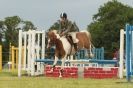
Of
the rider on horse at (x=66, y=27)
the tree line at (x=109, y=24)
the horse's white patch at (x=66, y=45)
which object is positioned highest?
the tree line at (x=109, y=24)

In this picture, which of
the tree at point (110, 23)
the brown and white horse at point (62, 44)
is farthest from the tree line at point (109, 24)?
the brown and white horse at point (62, 44)

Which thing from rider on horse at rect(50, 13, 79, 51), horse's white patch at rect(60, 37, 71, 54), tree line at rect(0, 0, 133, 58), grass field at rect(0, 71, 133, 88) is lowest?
grass field at rect(0, 71, 133, 88)

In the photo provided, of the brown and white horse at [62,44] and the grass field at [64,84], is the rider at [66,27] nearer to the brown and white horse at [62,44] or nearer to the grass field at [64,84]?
the brown and white horse at [62,44]

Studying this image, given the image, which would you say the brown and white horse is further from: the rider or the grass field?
the grass field

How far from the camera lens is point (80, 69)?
24.3 metres

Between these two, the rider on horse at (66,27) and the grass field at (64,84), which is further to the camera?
the rider on horse at (66,27)

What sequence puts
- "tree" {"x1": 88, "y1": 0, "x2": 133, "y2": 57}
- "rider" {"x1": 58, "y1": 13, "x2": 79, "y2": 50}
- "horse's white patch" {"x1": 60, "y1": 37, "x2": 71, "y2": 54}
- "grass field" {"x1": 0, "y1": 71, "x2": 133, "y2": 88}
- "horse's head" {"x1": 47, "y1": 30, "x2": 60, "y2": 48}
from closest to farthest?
"grass field" {"x1": 0, "y1": 71, "x2": 133, "y2": 88} < "rider" {"x1": 58, "y1": 13, "x2": 79, "y2": 50} < "horse's head" {"x1": 47, "y1": 30, "x2": 60, "y2": 48} < "horse's white patch" {"x1": 60, "y1": 37, "x2": 71, "y2": 54} < "tree" {"x1": 88, "y1": 0, "x2": 133, "y2": 57}

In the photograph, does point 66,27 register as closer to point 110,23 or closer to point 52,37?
point 52,37

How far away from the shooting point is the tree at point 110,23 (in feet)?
299

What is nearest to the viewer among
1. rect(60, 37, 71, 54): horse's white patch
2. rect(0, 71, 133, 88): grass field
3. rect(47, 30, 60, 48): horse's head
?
rect(0, 71, 133, 88): grass field

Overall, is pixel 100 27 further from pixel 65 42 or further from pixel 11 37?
pixel 65 42

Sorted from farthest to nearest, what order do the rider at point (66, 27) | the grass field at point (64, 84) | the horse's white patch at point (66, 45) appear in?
1. the horse's white patch at point (66, 45)
2. the rider at point (66, 27)
3. the grass field at point (64, 84)

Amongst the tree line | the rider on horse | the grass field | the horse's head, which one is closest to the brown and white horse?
the horse's head

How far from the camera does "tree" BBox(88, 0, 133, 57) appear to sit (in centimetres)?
9100
